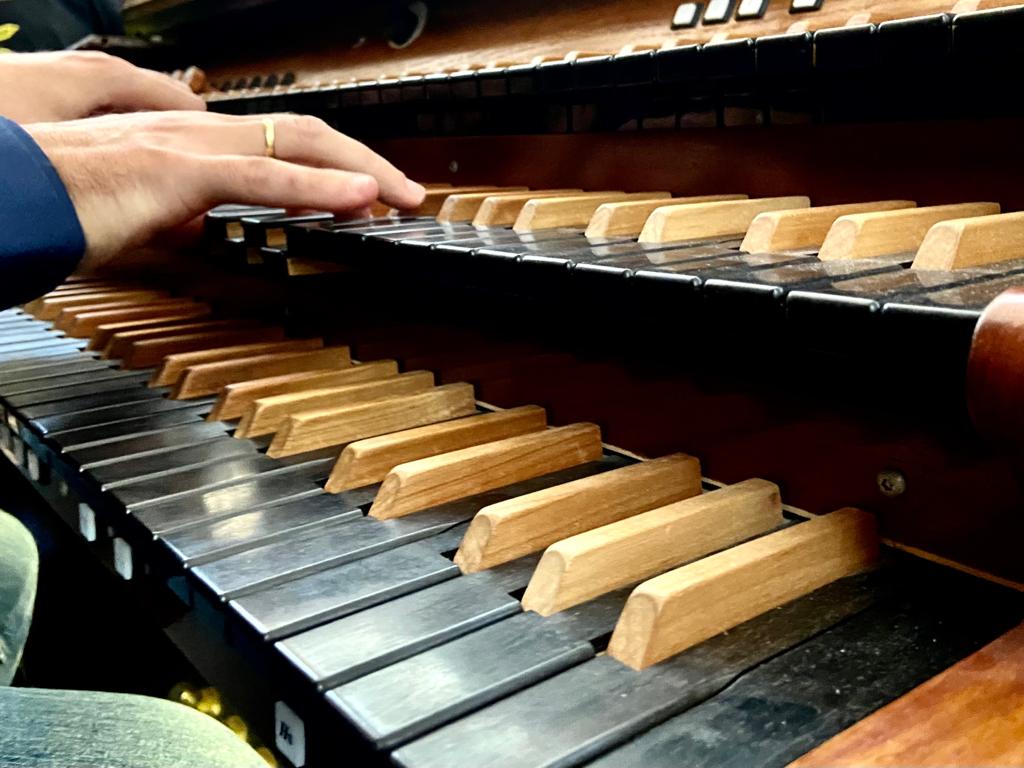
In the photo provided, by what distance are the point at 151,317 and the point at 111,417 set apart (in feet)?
1.91

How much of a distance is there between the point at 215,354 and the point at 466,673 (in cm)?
95

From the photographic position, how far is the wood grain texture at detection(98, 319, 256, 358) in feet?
5.26

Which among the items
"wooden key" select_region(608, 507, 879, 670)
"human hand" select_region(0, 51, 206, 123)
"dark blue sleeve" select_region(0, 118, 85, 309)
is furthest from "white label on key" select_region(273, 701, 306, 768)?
"human hand" select_region(0, 51, 206, 123)

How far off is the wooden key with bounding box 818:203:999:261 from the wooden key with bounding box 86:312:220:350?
1.15m

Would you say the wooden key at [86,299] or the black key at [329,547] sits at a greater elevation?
the wooden key at [86,299]

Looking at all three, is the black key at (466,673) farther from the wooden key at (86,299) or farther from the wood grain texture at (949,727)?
the wooden key at (86,299)

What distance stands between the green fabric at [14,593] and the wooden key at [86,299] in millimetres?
709

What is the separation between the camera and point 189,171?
107 centimetres

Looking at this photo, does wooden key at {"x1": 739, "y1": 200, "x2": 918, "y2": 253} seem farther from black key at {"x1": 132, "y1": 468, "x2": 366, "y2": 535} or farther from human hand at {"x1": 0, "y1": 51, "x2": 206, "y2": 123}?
human hand at {"x1": 0, "y1": 51, "x2": 206, "y2": 123}

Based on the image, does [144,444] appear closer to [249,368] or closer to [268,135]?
[249,368]

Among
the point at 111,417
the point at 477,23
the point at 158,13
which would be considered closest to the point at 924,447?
the point at 111,417

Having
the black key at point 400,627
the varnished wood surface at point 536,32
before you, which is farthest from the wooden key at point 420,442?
the varnished wood surface at point 536,32

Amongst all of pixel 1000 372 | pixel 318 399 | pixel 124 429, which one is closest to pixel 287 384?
pixel 318 399

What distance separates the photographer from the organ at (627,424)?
63 cm
